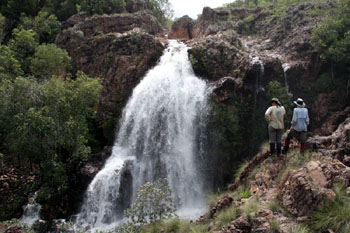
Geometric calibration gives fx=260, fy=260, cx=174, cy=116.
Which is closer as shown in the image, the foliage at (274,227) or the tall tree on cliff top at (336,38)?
the foliage at (274,227)

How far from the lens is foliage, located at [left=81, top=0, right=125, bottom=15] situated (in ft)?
79.8

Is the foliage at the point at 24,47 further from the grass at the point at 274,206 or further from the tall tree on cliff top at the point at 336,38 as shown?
the tall tree on cliff top at the point at 336,38

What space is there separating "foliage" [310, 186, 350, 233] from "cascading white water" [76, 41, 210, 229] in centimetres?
826

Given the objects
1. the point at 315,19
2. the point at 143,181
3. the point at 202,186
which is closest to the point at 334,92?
the point at 315,19

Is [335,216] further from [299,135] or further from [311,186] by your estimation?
[299,135]

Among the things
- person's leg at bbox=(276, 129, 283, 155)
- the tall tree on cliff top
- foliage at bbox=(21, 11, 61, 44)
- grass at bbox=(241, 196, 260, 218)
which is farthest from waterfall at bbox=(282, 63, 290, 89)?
foliage at bbox=(21, 11, 61, 44)

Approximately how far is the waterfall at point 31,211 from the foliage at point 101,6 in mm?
18037

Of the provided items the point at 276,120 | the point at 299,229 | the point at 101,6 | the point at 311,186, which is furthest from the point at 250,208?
the point at 101,6

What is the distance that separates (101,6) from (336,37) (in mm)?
19547

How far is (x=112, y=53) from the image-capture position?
750 inches

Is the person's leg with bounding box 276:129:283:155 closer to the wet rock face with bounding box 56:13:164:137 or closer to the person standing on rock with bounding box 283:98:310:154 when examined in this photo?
the person standing on rock with bounding box 283:98:310:154

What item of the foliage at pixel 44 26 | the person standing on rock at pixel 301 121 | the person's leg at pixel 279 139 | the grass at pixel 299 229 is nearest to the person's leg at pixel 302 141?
the person standing on rock at pixel 301 121

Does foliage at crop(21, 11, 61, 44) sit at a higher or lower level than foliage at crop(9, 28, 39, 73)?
higher

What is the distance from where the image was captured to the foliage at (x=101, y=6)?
A: 79.8ft
